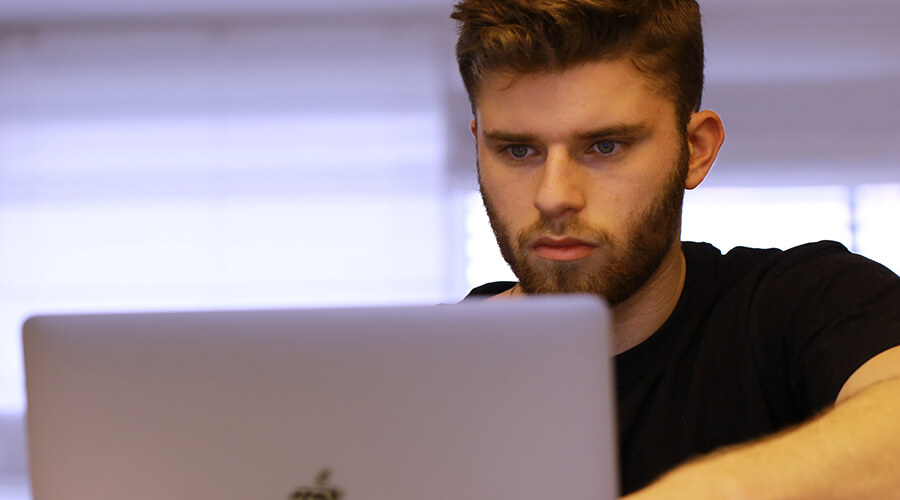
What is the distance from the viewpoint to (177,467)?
645 mm

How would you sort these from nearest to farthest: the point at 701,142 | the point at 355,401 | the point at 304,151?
1. the point at 355,401
2. the point at 701,142
3. the point at 304,151

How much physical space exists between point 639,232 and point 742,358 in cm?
22

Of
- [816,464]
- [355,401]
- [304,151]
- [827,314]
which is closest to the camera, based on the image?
[355,401]

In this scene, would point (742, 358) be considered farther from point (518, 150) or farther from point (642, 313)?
point (518, 150)

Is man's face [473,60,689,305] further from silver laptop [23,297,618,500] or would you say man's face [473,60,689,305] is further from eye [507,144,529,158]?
silver laptop [23,297,618,500]

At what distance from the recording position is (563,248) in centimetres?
120

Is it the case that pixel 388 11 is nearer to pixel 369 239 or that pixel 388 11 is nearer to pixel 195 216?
pixel 369 239

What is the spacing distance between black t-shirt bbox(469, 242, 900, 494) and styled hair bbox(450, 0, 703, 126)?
27 centimetres

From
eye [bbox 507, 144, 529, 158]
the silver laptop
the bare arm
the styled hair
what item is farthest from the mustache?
the silver laptop

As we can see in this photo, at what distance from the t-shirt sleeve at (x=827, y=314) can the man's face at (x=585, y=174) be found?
0.18 metres

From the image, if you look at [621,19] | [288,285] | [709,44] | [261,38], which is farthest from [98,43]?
[621,19]

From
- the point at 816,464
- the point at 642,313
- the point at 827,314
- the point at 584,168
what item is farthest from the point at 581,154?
the point at 816,464

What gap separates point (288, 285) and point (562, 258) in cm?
310

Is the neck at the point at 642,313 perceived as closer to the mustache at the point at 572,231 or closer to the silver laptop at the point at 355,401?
the mustache at the point at 572,231
